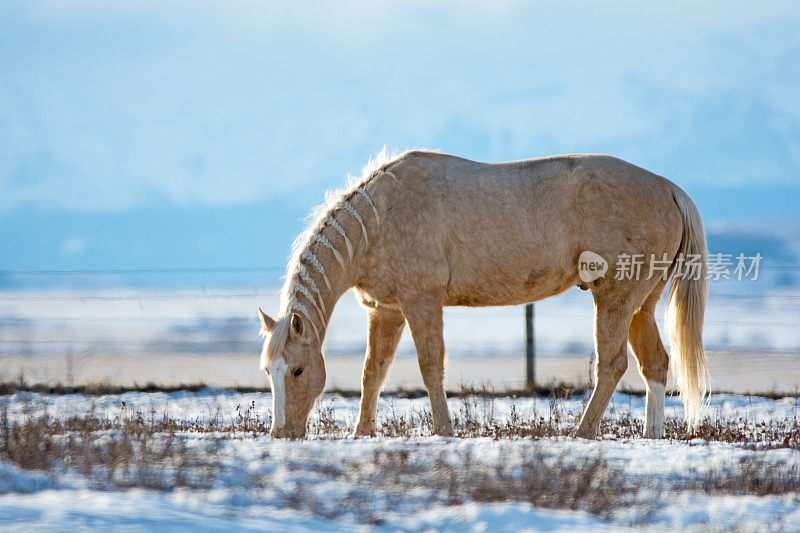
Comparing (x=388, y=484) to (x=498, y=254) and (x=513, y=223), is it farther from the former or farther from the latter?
(x=513, y=223)

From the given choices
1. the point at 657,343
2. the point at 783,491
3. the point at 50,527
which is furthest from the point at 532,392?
the point at 50,527

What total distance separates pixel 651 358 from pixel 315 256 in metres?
3.47

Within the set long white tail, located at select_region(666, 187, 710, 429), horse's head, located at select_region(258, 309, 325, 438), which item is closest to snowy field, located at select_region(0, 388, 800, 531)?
horse's head, located at select_region(258, 309, 325, 438)

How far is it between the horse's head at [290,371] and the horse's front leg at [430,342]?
935mm

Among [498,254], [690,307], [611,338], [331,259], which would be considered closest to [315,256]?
[331,259]

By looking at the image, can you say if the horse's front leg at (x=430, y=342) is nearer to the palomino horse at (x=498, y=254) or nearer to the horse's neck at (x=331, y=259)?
the palomino horse at (x=498, y=254)

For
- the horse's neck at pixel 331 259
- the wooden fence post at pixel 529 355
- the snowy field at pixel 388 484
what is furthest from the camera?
the wooden fence post at pixel 529 355

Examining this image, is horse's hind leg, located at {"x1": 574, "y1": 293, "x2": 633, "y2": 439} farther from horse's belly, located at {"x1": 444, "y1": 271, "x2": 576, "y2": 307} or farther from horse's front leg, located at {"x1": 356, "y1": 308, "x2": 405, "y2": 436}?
horse's front leg, located at {"x1": 356, "y1": 308, "x2": 405, "y2": 436}

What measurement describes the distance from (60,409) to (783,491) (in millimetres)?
7990

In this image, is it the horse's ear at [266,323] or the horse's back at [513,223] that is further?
the horse's back at [513,223]

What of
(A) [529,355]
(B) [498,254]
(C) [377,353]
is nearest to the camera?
Answer: (B) [498,254]

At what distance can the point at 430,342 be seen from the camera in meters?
7.35

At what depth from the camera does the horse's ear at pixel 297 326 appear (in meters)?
6.78

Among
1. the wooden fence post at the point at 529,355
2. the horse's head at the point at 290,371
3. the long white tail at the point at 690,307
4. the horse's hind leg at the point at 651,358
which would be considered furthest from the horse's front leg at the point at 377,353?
the wooden fence post at the point at 529,355
